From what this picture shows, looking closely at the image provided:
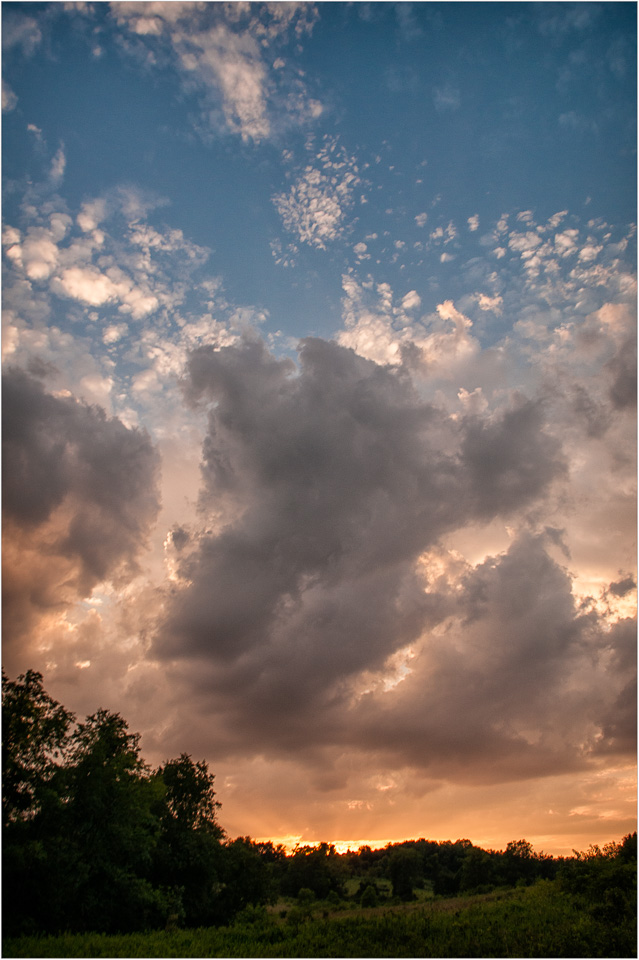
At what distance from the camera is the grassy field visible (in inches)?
1038

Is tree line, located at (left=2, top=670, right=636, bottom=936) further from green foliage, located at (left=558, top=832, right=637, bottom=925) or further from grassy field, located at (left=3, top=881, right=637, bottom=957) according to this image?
grassy field, located at (left=3, top=881, right=637, bottom=957)

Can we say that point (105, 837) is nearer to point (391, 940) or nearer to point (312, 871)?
point (391, 940)

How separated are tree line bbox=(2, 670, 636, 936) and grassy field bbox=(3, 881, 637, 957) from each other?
14.4 ft

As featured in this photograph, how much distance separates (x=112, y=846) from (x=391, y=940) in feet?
72.0

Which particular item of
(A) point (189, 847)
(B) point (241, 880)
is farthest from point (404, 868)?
(A) point (189, 847)

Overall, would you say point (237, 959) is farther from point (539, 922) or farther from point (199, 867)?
point (199, 867)

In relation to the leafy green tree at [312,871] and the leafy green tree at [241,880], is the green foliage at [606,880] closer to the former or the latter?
the leafy green tree at [241,880]

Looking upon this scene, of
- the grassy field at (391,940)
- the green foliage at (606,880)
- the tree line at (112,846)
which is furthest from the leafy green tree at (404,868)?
the grassy field at (391,940)

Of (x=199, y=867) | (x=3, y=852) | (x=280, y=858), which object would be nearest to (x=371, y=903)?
(x=280, y=858)

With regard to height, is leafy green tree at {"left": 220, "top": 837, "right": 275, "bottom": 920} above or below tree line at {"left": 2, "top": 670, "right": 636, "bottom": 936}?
below

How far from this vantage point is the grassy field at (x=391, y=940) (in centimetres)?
2637

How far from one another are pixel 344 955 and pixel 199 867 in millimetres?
30429

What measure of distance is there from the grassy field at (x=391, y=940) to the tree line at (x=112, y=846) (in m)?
4.39

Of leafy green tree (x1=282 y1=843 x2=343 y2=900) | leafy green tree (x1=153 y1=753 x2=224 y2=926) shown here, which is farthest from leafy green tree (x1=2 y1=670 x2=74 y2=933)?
leafy green tree (x1=282 y1=843 x2=343 y2=900)
